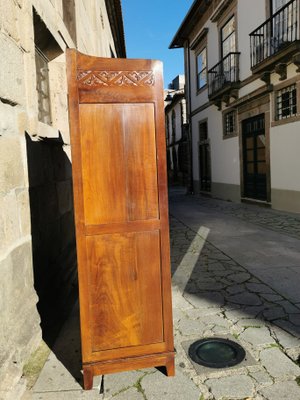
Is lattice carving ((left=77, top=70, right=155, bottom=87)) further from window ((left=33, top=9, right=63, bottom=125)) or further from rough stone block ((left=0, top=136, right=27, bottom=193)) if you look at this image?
window ((left=33, top=9, right=63, bottom=125))

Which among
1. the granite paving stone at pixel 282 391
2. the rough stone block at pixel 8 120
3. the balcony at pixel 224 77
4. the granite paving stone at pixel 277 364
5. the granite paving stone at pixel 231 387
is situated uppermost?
the balcony at pixel 224 77

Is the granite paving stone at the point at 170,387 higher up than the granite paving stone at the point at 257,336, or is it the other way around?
the granite paving stone at the point at 257,336

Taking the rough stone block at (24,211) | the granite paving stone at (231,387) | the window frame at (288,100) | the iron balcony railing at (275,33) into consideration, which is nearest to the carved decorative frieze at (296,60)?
the iron balcony railing at (275,33)

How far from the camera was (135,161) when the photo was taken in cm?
213

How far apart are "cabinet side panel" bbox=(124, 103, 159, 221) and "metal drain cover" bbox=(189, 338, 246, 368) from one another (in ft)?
3.75

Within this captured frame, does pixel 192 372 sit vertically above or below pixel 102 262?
below

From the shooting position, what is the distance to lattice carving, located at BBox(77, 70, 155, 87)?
200 cm

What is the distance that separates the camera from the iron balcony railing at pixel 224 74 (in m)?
12.0

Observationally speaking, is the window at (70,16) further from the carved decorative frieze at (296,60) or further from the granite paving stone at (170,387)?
the carved decorative frieze at (296,60)

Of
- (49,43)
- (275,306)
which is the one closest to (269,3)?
(49,43)

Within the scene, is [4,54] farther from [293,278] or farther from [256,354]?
[293,278]

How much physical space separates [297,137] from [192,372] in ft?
26.4

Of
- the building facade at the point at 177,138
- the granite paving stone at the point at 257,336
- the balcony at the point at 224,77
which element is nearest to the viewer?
the granite paving stone at the point at 257,336

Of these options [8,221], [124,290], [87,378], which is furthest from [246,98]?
[87,378]
